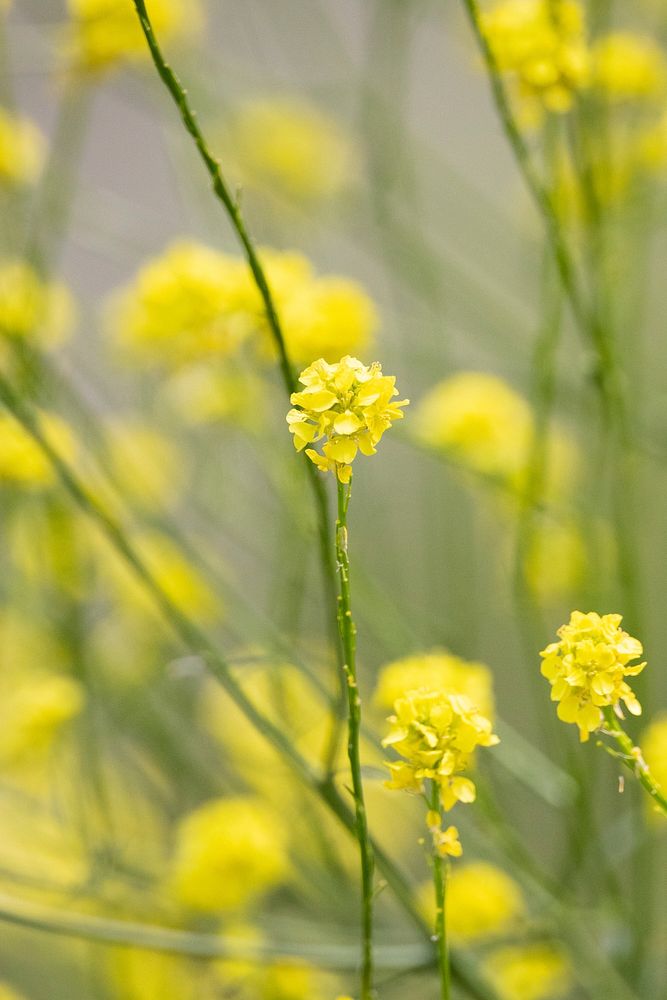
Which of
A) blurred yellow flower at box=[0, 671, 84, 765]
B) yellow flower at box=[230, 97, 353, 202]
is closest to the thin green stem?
blurred yellow flower at box=[0, 671, 84, 765]

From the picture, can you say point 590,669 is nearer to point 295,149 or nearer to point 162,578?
point 162,578

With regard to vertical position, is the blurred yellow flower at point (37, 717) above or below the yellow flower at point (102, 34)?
below

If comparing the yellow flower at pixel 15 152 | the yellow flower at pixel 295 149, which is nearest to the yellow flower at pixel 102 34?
the yellow flower at pixel 15 152

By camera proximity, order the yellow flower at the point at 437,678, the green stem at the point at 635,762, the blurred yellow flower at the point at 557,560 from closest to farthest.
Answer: the green stem at the point at 635,762 < the yellow flower at the point at 437,678 < the blurred yellow flower at the point at 557,560

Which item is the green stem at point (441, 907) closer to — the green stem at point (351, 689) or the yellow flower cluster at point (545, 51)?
the green stem at point (351, 689)

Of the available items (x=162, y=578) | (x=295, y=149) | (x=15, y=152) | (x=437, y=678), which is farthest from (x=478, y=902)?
(x=295, y=149)

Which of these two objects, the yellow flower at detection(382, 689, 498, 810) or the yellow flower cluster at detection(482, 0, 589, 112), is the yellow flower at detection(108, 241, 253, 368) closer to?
the yellow flower cluster at detection(482, 0, 589, 112)

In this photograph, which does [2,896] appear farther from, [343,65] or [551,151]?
[343,65]

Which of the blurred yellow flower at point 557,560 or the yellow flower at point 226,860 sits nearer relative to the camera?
the yellow flower at point 226,860
